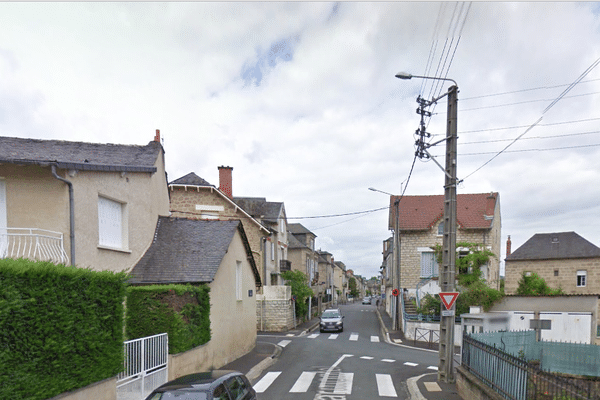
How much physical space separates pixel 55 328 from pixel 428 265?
105 feet

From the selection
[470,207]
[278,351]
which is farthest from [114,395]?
[470,207]

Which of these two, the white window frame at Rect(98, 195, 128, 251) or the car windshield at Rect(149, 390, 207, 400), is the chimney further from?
the car windshield at Rect(149, 390, 207, 400)

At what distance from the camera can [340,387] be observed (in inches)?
498

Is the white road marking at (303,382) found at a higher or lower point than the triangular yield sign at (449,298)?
lower

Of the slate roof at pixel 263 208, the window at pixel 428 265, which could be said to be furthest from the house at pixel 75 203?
the window at pixel 428 265

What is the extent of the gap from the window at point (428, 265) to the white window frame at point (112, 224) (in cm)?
2691

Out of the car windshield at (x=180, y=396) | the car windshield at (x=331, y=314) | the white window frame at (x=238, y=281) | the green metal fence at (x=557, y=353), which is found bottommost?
the car windshield at (x=331, y=314)

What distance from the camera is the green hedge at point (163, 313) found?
39.8 ft

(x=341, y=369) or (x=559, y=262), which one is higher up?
(x=559, y=262)

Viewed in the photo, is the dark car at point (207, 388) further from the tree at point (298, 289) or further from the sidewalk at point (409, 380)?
the tree at point (298, 289)

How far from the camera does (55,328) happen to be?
7.32 m

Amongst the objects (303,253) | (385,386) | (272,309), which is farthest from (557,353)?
(303,253)

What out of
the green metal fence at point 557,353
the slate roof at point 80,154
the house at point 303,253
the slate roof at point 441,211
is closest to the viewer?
the slate roof at point 80,154

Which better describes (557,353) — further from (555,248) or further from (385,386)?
(555,248)
